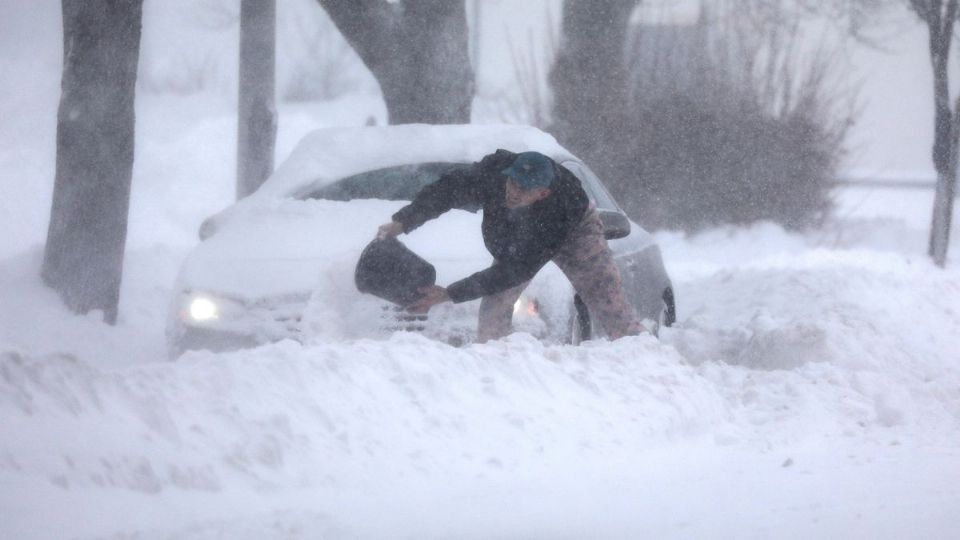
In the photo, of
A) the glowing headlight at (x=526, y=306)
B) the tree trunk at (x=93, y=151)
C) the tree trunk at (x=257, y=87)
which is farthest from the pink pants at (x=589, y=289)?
the tree trunk at (x=257, y=87)

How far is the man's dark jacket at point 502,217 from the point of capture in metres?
5.25

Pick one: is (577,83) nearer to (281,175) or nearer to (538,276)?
(281,175)

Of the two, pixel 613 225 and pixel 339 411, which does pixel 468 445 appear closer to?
pixel 339 411

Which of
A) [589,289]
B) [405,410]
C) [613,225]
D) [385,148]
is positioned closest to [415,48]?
[385,148]

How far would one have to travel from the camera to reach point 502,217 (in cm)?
548

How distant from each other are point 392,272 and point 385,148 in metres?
2.09

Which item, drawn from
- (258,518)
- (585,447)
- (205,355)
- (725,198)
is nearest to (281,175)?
(205,355)

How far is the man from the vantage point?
17.3 ft

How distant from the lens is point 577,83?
55.5 ft

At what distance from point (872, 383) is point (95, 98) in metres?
5.56

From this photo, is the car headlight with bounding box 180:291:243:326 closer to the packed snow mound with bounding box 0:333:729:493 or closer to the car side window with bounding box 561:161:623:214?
the packed snow mound with bounding box 0:333:729:493

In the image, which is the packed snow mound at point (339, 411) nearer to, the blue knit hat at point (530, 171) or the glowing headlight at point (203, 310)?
the blue knit hat at point (530, 171)

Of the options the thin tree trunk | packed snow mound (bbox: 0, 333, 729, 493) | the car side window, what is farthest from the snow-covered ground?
the thin tree trunk

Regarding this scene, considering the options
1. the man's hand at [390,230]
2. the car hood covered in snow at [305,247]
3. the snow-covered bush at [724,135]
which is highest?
the man's hand at [390,230]
